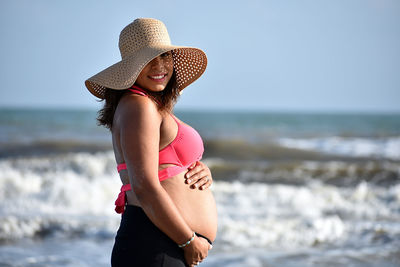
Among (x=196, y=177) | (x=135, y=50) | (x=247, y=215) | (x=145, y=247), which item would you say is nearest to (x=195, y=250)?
(x=145, y=247)

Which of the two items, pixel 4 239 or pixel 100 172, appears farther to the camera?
pixel 100 172

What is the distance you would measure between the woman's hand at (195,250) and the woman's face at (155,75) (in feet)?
2.16

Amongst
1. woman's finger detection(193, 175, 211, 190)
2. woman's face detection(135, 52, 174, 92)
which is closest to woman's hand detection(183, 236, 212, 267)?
woman's finger detection(193, 175, 211, 190)

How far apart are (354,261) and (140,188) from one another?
411 cm

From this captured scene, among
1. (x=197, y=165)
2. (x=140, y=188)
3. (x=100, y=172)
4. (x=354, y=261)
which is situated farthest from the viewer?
(x=100, y=172)

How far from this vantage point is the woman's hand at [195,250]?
1903mm

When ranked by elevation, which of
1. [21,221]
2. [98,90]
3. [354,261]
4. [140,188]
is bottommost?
[354,261]

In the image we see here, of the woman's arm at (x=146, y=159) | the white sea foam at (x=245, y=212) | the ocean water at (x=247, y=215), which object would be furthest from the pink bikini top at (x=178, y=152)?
the white sea foam at (x=245, y=212)

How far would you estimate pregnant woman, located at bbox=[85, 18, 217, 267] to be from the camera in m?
Answer: 1.79

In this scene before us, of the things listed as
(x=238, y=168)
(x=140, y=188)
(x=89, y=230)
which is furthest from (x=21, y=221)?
(x=238, y=168)

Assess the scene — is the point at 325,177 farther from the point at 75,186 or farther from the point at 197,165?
the point at 197,165

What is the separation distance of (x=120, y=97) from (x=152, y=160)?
0.37 metres

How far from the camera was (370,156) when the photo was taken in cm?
1597

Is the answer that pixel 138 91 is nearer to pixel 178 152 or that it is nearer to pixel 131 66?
pixel 131 66
